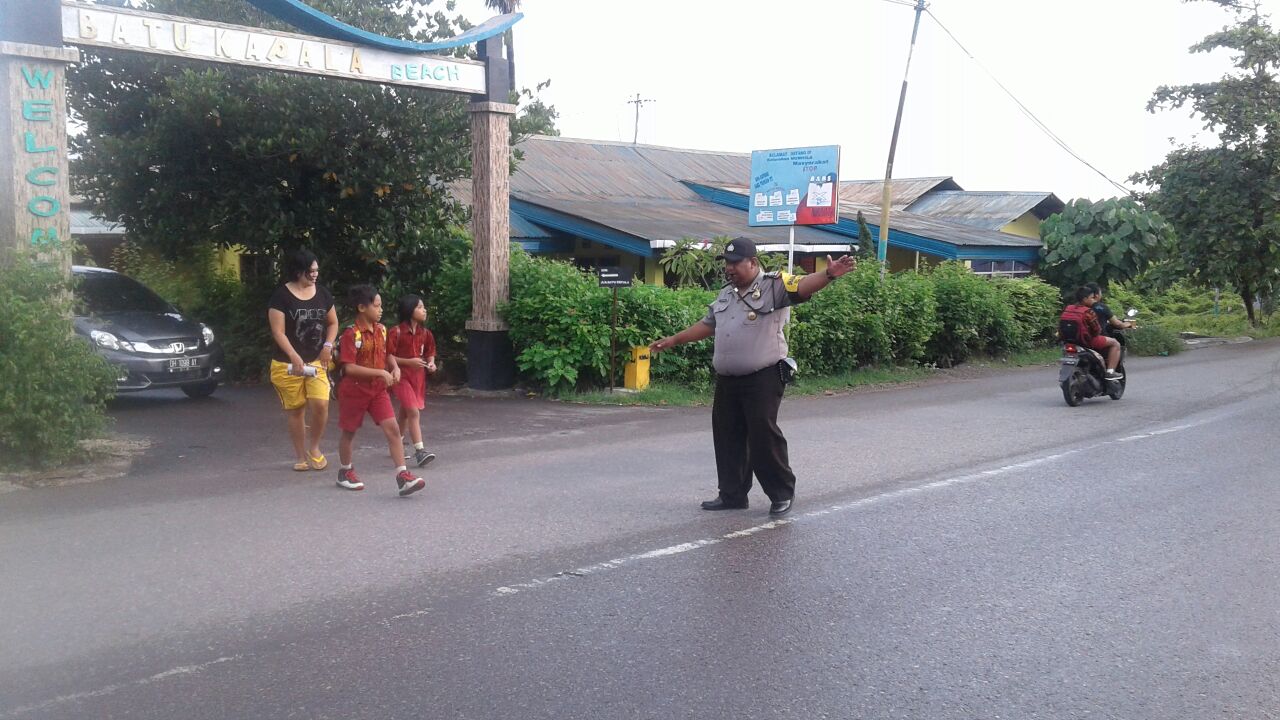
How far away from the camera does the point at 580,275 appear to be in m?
14.9

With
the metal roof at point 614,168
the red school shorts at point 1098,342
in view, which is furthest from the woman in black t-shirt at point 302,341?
the metal roof at point 614,168

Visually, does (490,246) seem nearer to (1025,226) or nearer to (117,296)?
(117,296)

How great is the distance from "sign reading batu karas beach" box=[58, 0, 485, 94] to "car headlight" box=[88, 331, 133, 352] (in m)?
3.56

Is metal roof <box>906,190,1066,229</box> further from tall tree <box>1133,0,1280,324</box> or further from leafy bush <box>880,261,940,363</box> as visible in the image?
leafy bush <box>880,261,940,363</box>

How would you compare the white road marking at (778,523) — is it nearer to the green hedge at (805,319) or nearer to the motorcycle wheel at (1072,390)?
the motorcycle wheel at (1072,390)

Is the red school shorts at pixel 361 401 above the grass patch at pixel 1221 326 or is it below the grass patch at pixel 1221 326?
above

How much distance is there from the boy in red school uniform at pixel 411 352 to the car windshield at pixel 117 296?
6352 mm

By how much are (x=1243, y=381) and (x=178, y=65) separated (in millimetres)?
15759

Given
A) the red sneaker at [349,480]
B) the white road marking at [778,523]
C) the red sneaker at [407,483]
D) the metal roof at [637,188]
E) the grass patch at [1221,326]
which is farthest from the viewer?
the grass patch at [1221,326]

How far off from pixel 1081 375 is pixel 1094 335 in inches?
21.3

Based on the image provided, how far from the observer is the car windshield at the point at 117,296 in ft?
45.8

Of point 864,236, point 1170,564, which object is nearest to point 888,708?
point 1170,564

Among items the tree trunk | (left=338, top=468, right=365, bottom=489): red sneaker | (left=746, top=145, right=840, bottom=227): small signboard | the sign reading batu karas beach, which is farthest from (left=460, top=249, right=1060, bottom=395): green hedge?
the tree trunk

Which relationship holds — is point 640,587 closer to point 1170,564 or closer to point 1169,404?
point 1170,564
